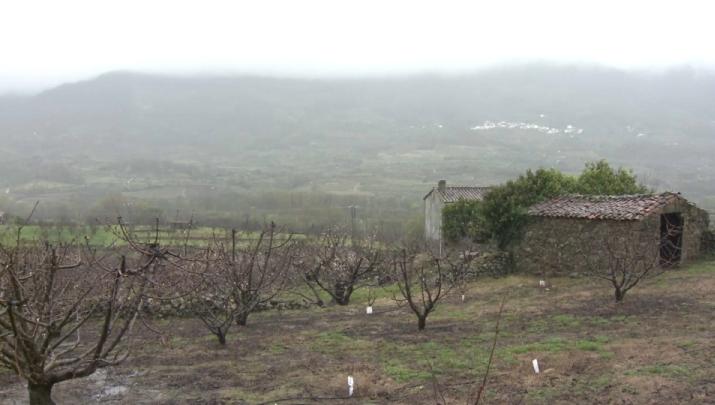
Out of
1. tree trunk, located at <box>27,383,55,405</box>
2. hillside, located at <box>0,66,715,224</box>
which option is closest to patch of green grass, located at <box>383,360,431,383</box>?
tree trunk, located at <box>27,383,55,405</box>

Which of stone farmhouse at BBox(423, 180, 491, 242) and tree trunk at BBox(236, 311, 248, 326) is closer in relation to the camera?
tree trunk at BBox(236, 311, 248, 326)

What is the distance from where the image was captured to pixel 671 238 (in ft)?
62.3

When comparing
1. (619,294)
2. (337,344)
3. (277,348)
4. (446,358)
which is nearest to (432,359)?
(446,358)

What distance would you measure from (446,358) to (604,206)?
11.2 metres

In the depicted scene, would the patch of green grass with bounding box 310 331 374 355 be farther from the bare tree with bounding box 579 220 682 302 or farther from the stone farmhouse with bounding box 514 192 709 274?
the stone farmhouse with bounding box 514 192 709 274

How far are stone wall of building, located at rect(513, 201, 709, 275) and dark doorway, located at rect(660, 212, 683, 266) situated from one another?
5.8 inches

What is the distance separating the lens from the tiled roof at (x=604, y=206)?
17.6m

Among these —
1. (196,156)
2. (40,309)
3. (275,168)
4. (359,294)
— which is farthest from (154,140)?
(40,309)

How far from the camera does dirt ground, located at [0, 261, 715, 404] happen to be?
8.31 metres

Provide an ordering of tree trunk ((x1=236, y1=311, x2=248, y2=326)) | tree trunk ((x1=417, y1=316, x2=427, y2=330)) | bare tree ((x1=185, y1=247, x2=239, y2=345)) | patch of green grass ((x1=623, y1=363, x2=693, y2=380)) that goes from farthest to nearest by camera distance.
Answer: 1. tree trunk ((x1=236, y1=311, x2=248, y2=326))
2. tree trunk ((x1=417, y1=316, x2=427, y2=330))
3. bare tree ((x1=185, y1=247, x2=239, y2=345))
4. patch of green grass ((x1=623, y1=363, x2=693, y2=380))

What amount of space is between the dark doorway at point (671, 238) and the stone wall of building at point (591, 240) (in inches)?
5.8

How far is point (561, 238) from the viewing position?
64.6 feet

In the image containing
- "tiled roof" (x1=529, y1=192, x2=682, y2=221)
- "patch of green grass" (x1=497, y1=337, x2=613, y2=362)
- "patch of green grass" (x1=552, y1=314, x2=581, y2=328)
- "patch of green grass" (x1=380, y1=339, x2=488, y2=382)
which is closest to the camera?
"patch of green grass" (x1=380, y1=339, x2=488, y2=382)

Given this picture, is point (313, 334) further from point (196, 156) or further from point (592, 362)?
point (196, 156)
